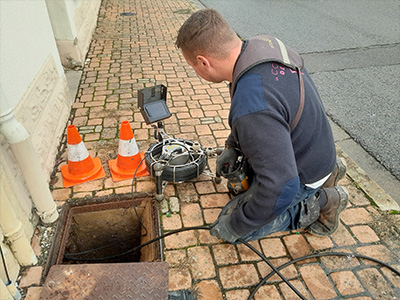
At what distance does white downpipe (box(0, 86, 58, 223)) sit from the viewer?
2.13 metres

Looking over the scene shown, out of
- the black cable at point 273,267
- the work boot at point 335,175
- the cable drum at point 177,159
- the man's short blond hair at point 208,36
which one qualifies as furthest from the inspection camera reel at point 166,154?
the man's short blond hair at point 208,36

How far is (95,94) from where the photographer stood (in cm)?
489

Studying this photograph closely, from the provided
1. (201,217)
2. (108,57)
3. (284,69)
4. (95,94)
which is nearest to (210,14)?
(284,69)

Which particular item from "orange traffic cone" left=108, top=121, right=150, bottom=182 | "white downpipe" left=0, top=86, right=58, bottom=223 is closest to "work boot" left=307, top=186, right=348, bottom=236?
"orange traffic cone" left=108, top=121, right=150, bottom=182

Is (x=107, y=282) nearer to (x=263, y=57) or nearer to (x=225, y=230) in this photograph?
(x=225, y=230)

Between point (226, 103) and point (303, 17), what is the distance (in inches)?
245

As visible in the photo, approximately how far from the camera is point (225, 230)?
2.37m

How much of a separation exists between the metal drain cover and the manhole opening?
454mm

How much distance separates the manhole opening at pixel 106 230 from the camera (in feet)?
9.30

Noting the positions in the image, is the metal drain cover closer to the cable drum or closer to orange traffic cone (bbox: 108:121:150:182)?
the cable drum

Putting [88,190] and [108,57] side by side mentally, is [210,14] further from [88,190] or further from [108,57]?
[108,57]

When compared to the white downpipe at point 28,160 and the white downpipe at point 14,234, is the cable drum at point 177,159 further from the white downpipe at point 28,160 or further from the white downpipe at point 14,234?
the white downpipe at point 14,234

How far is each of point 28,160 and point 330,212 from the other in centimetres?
255

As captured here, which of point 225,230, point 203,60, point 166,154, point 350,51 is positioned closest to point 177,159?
point 166,154
